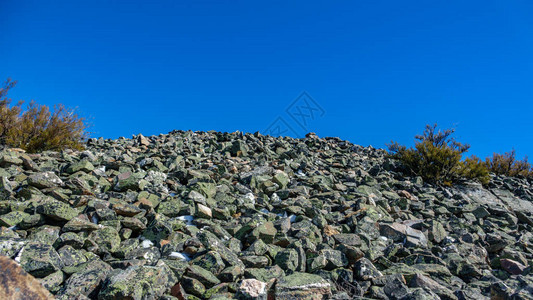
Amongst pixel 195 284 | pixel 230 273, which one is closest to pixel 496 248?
pixel 230 273

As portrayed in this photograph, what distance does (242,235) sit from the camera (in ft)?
14.2

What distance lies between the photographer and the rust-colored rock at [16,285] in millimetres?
1911

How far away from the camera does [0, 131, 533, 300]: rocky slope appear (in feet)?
10.0

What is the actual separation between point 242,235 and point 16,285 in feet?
8.68

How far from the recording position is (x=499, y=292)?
122 inches

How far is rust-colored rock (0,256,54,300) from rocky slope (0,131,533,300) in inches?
26.3

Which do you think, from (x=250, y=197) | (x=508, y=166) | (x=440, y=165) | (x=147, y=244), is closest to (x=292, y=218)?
(x=250, y=197)

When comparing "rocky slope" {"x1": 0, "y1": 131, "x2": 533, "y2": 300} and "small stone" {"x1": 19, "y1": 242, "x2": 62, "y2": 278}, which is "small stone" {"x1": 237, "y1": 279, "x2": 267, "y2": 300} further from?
"small stone" {"x1": 19, "y1": 242, "x2": 62, "y2": 278}

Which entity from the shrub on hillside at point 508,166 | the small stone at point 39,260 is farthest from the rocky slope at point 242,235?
the shrub on hillside at point 508,166

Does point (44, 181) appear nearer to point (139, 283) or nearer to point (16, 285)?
point (139, 283)

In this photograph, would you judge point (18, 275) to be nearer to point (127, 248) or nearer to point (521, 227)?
point (127, 248)

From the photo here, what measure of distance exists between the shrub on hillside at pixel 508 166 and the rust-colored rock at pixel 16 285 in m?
16.6

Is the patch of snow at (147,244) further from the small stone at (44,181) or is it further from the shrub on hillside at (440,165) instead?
the shrub on hillside at (440,165)

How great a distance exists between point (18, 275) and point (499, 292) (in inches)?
149
